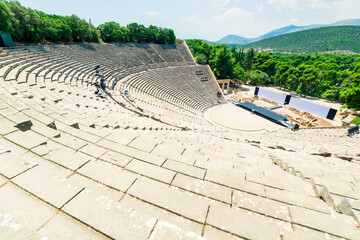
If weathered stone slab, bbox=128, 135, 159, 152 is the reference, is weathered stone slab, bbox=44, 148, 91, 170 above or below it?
above

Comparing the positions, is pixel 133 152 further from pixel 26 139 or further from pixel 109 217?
pixel 26 139

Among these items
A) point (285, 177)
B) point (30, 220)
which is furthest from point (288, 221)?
point (30, 220)

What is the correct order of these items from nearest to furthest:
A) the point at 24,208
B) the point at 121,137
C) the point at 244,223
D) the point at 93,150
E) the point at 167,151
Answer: the point at 24,208 → the point at 244,223 → the point at 93,150 → the point at 167,151 → the point at 121,137

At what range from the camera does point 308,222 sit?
2.40 metres

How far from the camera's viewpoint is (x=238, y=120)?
23438 mm

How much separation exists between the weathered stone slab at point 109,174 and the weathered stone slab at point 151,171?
0.18 m

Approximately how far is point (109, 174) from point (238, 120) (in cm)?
2293

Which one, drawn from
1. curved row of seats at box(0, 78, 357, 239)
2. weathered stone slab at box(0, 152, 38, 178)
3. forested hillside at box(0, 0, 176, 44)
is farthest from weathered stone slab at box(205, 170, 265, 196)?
forested hillside at box(0, 0, 176, 44)

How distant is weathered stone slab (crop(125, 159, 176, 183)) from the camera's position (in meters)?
3.09

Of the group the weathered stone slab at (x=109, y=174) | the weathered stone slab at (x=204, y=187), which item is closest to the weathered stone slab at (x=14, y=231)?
the weathered stone slab at (x=109, y=174)

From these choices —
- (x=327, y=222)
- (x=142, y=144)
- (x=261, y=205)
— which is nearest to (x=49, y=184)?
(x=142, y=144)

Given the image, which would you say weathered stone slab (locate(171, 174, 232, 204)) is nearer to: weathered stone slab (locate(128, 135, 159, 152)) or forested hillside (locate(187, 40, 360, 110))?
weathered stone slab (locate(128, 135, 159, 152))

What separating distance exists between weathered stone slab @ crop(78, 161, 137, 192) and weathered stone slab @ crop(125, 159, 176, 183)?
0.58ft

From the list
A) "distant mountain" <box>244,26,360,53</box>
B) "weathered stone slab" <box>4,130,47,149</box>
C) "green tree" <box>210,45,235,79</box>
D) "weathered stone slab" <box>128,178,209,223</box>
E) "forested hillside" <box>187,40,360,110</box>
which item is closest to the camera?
"weathered stone slab" <box>128,178,209,223</box>
